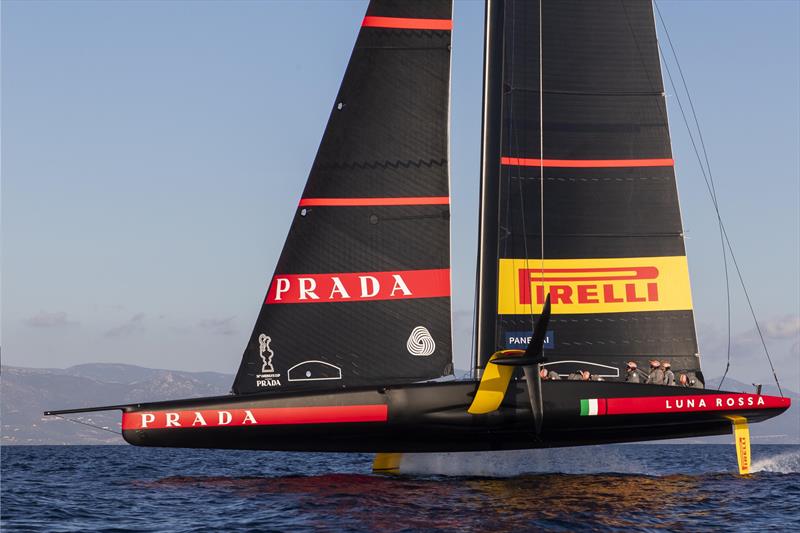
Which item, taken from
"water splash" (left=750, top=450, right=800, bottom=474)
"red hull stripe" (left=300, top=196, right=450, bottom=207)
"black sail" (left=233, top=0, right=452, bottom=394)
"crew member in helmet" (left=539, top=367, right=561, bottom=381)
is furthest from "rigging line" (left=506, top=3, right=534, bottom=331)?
"water splash" (left=750, top=450, right=800, bottom=474)

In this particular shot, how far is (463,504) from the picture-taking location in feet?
47.9

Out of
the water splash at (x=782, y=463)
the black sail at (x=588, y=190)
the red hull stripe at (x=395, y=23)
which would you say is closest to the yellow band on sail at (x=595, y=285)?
the black sail at (x=588, y=190)

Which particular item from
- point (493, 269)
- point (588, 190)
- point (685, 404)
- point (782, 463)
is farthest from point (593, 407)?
point (782, 463)

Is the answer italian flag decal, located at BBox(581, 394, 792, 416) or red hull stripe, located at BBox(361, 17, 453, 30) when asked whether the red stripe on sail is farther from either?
red hull stripe, located at BBox(361, 17, 453, 30)

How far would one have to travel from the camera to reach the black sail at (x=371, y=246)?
17.3m

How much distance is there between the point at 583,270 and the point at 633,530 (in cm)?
644

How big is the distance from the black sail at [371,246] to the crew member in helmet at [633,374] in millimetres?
3162

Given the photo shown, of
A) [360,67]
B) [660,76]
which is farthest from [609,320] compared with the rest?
[360,67]

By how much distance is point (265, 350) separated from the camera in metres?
17.3

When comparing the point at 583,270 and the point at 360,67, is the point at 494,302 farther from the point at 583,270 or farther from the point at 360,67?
the point at 360,67

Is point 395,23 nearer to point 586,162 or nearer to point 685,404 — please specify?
point 586,162

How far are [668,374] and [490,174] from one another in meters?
4.50

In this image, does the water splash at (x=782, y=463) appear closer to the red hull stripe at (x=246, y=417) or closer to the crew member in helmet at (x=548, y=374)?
the crew member in helmet at (x=548, y=374)

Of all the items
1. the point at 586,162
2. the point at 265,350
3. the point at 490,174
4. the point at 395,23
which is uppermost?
the point at 395,23
